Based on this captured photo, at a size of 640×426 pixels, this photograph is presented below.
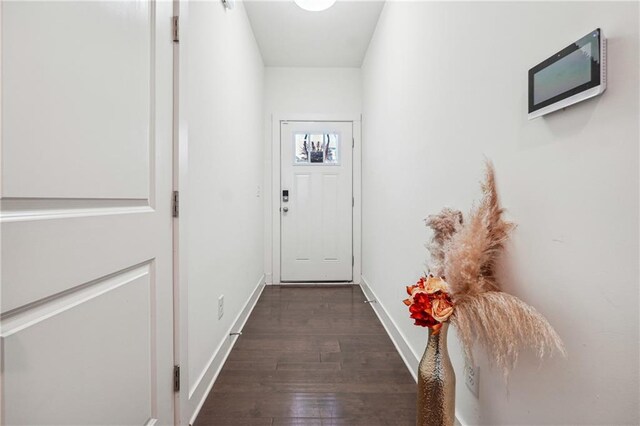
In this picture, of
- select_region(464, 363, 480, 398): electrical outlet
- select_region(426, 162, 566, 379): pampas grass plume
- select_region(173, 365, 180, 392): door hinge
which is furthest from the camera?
select_region(173, 365, 180, 392): door hinge

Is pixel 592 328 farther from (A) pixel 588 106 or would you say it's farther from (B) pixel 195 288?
(B) pixel 195 288

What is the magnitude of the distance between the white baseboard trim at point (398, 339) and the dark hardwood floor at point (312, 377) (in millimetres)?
41

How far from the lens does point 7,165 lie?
0.55m

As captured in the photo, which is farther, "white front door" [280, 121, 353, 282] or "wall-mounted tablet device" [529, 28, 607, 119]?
"white front door" [280, 121, 353, 282]

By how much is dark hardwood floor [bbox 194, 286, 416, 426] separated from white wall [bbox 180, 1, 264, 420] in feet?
0.53

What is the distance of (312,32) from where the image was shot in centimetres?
277

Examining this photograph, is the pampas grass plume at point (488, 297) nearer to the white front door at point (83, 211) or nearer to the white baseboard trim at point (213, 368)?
the white front door at point (83, 211)

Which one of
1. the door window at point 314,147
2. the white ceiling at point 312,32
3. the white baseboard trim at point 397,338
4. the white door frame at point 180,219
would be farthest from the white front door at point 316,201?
the white door frame at point 180,219

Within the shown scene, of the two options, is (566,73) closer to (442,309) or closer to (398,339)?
(442,309)

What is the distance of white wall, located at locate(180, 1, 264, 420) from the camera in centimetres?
134

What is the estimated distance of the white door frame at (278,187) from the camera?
11.3ft

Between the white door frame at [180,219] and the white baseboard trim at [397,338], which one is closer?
the white door frame at [180,219]

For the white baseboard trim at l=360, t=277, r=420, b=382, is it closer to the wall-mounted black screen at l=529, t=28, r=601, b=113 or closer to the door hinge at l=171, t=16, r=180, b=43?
the wall-mounted black screen at l=529, t=28, r=601, b=113

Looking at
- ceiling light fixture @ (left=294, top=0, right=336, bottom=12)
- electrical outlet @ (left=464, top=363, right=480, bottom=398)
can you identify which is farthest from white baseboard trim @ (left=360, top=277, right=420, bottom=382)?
ceiling light fixture @ (left=294, top=0, right=336, bottom=12)
